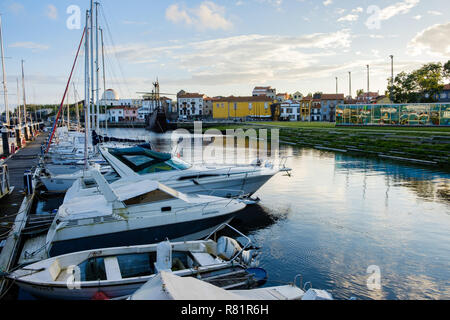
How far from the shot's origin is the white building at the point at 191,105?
141 metres

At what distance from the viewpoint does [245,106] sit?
128500 mm

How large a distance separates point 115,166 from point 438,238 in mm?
12780

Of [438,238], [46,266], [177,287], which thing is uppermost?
[177,287]

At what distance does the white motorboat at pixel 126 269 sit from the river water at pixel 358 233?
1625 millimetres

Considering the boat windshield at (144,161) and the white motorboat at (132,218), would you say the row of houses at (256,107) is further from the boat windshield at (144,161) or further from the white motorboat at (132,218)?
the white motorboat at (132,218)

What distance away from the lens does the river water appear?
32.0 feet

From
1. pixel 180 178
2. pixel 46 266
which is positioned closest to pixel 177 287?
pixel 46 266

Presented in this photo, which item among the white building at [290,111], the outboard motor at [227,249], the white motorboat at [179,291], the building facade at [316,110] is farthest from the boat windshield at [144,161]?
the white building at [290,111]

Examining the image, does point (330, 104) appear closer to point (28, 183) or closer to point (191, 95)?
point (191, 95)

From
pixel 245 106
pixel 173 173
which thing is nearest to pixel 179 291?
pixel 173 173

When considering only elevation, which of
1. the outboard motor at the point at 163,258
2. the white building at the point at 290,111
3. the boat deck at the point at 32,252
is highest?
the white building at the point at 290,111

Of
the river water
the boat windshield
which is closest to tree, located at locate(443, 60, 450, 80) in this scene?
the river water

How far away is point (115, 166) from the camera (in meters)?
15.1

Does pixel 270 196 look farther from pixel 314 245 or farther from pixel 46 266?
pixel 46 266
